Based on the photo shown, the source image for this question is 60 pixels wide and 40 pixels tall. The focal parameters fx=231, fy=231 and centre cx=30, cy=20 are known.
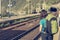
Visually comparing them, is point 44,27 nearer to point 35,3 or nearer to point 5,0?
point 35,3

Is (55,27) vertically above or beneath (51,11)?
beneath

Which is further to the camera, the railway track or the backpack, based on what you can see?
the railway track

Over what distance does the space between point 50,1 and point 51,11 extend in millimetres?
95989

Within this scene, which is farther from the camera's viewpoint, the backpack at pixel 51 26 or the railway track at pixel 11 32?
the railway track at pixel 11 32

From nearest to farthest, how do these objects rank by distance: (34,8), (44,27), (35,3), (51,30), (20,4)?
(51,30), (44,27), (34,8), (35,3), (20,4)

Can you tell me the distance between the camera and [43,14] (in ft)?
25.5

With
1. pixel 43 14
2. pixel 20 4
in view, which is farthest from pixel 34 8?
pixel 43 14

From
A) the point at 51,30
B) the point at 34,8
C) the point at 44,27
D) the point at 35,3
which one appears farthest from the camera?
the point at 35,3

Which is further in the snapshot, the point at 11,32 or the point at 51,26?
the point at 11,32

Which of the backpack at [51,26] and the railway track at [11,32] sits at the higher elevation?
the backpack at [51,26]

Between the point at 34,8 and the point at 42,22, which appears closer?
the point at 42,22

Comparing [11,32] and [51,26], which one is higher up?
[51,26]


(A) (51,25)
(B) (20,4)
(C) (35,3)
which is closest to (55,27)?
(A) (51,25)

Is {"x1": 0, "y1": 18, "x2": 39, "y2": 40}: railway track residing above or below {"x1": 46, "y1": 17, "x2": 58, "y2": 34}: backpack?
below
